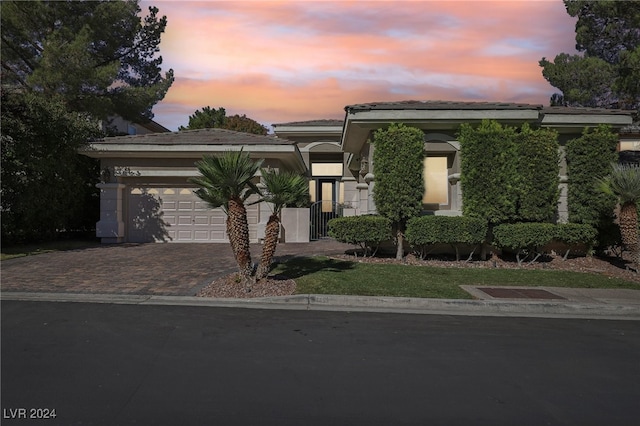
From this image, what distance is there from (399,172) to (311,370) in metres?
8.78

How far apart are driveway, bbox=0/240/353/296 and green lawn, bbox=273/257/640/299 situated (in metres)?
2.02

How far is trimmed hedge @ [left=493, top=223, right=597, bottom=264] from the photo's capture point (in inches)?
480

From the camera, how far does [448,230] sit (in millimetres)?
12305

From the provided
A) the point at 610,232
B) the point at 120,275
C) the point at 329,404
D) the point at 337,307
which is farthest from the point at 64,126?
the point at 610,232

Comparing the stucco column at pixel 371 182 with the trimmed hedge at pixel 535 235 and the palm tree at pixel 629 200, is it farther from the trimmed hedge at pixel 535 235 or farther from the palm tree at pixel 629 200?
the palm tree at pixel 629 200

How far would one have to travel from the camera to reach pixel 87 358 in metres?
4.98

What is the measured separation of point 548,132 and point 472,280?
219 inches

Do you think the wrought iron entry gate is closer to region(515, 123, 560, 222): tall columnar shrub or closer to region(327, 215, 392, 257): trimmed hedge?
region(327, 215, 392, 257): trimmed hedge

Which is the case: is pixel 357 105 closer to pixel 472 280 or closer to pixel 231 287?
pixel 472 280

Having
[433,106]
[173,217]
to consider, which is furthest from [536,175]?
[173,217]

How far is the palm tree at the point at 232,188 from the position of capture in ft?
28.6

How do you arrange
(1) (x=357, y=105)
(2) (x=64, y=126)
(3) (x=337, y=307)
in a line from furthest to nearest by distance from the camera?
(2) (x=64, y=126) → (1) (x=357, y=105) → (3) (x=337, y=307)

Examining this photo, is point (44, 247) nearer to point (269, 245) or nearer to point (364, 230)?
point (269, 245)

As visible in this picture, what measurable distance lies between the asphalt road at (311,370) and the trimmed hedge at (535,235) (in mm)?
5133
